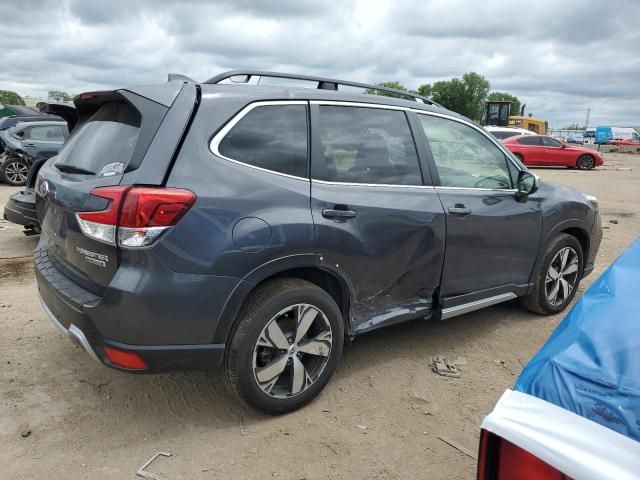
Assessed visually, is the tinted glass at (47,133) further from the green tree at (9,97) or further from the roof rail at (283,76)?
the green tree at (9,97)

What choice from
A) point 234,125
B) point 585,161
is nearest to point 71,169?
point 234,125

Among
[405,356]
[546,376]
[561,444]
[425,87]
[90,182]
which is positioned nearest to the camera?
[561,444]

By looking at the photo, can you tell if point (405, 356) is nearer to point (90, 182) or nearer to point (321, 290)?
point (321, 290)

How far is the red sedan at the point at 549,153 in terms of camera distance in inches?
863

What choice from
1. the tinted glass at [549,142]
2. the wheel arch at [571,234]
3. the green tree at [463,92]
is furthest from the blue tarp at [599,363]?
the green tree at [463,92]

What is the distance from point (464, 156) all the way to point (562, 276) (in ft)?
5.40

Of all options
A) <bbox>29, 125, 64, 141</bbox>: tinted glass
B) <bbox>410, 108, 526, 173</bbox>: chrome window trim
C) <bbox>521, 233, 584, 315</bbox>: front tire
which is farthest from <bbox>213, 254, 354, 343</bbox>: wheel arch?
<bbox>29, 125, 64, 141</bbox>: tinted glass

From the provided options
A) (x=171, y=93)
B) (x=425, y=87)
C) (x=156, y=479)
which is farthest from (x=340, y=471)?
(x=425, y=87)

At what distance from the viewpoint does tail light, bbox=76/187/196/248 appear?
2.44 meters

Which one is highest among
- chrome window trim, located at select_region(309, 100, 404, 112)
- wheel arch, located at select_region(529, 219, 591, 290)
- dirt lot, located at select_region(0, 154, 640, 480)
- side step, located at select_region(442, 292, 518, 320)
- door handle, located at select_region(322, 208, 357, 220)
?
chrome window trim, located at select_region(309, 100, 404, 112)

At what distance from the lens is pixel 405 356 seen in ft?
12.6

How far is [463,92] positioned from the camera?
8081 centimetres

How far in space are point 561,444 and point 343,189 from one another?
2.00m

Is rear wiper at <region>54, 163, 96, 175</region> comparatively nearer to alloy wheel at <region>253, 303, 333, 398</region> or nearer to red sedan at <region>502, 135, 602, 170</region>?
alloy wheel at <region>253, 303, 333, 398</region>
